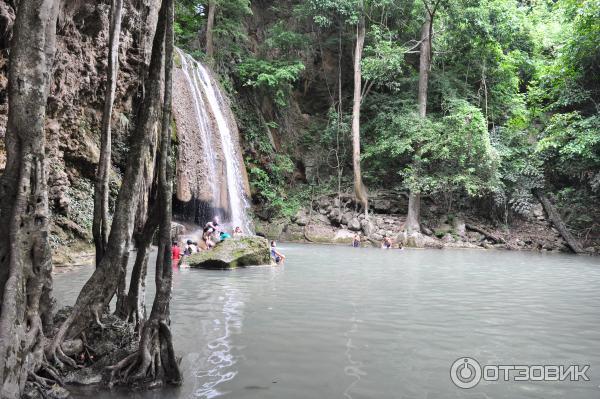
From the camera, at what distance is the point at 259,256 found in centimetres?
1209

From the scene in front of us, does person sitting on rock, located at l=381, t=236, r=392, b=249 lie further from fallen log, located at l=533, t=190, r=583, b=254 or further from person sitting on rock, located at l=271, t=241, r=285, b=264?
fallen log, located at l=533, t=190, r=583, b=254

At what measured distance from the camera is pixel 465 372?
405 centimetres

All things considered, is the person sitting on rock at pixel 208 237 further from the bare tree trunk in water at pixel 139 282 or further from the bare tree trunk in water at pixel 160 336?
the bare tree trunk in water at pixel 160 336

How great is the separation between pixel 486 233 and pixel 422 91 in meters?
7.88

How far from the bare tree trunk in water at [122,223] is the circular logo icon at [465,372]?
130 inches

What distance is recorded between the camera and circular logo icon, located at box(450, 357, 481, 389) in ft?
12.5

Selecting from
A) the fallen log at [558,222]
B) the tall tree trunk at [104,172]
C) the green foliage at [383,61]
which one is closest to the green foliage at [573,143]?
the fallen log at [558,222]

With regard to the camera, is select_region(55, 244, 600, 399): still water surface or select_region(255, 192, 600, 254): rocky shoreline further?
select_region(255, 192, 600, 254): rocky shoreline

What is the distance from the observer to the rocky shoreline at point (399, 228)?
2142 centimetres

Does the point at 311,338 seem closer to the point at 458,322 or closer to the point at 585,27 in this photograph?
the point at 458,322

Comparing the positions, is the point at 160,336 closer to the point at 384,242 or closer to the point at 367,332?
the point at 367,332

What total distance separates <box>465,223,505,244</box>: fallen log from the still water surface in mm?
11519

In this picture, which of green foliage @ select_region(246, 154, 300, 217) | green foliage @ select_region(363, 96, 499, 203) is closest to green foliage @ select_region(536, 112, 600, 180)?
green foliage @ select_region(363, 96, 499, 203)

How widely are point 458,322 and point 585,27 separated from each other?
19.4 meters
